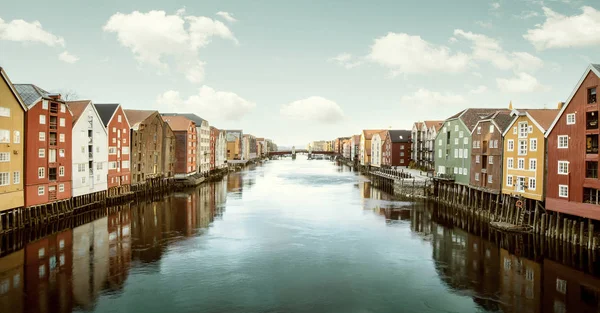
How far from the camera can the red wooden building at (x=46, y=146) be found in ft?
116

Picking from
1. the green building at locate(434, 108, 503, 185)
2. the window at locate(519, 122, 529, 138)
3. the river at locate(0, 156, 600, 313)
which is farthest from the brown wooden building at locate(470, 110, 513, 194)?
the river at locate(0, 156, 600, 313)

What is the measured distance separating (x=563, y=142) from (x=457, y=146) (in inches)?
882

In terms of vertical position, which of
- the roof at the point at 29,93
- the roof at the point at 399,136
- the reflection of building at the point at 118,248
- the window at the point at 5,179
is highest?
the roof at the point at 29,93

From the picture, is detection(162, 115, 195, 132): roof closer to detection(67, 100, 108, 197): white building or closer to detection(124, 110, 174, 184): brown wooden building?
detection(124, 110, 174, 184): brown wooden building

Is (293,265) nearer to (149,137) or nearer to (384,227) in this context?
(384,227)

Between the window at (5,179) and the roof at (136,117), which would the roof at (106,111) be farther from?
the window at (5,179)

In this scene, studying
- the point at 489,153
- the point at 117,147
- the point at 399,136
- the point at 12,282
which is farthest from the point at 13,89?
the point at 399,136

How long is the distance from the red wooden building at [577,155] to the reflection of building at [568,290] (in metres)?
6.76

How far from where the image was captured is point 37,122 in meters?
36.6

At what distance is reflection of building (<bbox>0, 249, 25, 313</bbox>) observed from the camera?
1859 centimetres

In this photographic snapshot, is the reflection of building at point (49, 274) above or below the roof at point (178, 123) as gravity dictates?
below

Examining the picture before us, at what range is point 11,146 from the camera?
3288 cm

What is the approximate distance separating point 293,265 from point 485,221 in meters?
24.9

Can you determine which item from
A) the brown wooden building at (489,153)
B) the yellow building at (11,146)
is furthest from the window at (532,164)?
the yellow building at (11,146)
